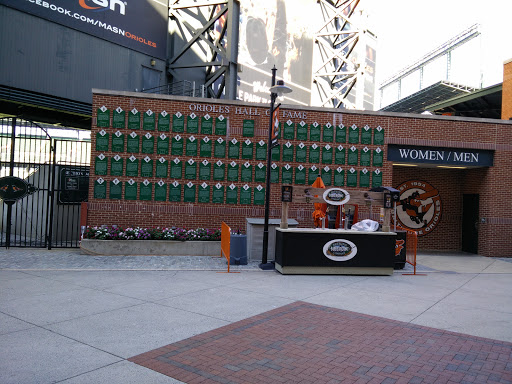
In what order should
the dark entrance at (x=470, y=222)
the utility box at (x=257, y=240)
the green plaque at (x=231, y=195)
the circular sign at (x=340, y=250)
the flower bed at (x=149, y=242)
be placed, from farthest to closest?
the dark entrance at (x=470, y=222), the green plaque at (x=231, y=195), the flower bed at (x=149, y=242), the utility box at (x=257, y=240), the circular sign at (x=340, y=250)

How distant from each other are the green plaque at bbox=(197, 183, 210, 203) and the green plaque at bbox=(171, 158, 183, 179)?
788 mm

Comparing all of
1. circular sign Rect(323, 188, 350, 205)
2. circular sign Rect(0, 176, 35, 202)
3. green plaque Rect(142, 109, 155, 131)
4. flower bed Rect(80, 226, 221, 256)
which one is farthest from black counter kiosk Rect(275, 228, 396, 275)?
circular sign Rect(0, 176, 35, 202)

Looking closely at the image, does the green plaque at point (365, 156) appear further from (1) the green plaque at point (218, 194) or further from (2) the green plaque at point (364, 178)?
(1) the green plaque at point (218, 194)

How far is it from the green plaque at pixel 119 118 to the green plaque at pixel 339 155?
709cm

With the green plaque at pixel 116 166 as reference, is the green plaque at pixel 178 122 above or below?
above

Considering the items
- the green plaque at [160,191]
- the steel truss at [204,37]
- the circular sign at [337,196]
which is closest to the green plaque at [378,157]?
the circular sign at [337,196]

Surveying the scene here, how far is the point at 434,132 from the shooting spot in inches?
597

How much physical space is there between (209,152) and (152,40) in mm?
9824

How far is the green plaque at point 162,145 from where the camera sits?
1388 centimetres

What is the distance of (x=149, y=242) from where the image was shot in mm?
13031

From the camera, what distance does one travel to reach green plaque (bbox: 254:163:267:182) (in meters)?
14.3

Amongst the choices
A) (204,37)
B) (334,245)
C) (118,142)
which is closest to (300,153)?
(334,245)

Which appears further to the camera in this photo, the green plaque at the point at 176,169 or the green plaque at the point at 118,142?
the green plaque at the point at 176,169

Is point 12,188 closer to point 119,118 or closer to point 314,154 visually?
point 119,118
